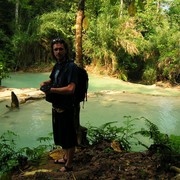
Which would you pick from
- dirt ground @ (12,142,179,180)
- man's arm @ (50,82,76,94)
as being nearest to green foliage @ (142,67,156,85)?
dirt ground @ (12,142,179,180)

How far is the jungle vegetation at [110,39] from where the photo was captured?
16.6 m

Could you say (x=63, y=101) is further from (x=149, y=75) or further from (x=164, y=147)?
(x=149, y=75)

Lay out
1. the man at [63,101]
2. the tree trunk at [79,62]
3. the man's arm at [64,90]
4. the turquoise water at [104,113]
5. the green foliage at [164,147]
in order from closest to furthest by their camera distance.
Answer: the man's arm at [64,90], the man at [63,101], the green foliage at [164,147], the tree trunk at [79,62], the turquoise water at [104,113]

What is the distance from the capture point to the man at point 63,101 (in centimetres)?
312

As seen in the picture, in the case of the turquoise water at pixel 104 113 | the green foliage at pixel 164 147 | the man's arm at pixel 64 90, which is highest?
the man's arm at pixel 64 90

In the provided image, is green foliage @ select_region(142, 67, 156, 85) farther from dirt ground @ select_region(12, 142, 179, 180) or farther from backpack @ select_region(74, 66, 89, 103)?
backpack @ select_region(74, 66, 89, 103)

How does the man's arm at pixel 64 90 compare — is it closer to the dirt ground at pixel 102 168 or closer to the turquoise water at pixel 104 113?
the dirt ground at pixel 102 168

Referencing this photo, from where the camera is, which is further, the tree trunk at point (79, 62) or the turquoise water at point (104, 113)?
the turquoise water at point (104, 113)

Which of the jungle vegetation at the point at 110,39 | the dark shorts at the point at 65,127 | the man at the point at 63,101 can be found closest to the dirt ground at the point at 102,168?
the man at the point at 63,101

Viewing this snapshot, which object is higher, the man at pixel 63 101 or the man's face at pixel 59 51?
the man's face at pixel 59 51

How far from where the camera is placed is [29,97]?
9.55 metres

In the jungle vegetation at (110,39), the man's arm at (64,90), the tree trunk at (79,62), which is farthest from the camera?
the jungle vegetation at (110,39)

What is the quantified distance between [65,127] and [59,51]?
0.84m

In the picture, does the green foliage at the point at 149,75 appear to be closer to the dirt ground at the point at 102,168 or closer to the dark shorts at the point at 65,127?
the dirt ground at the point at 102,168
